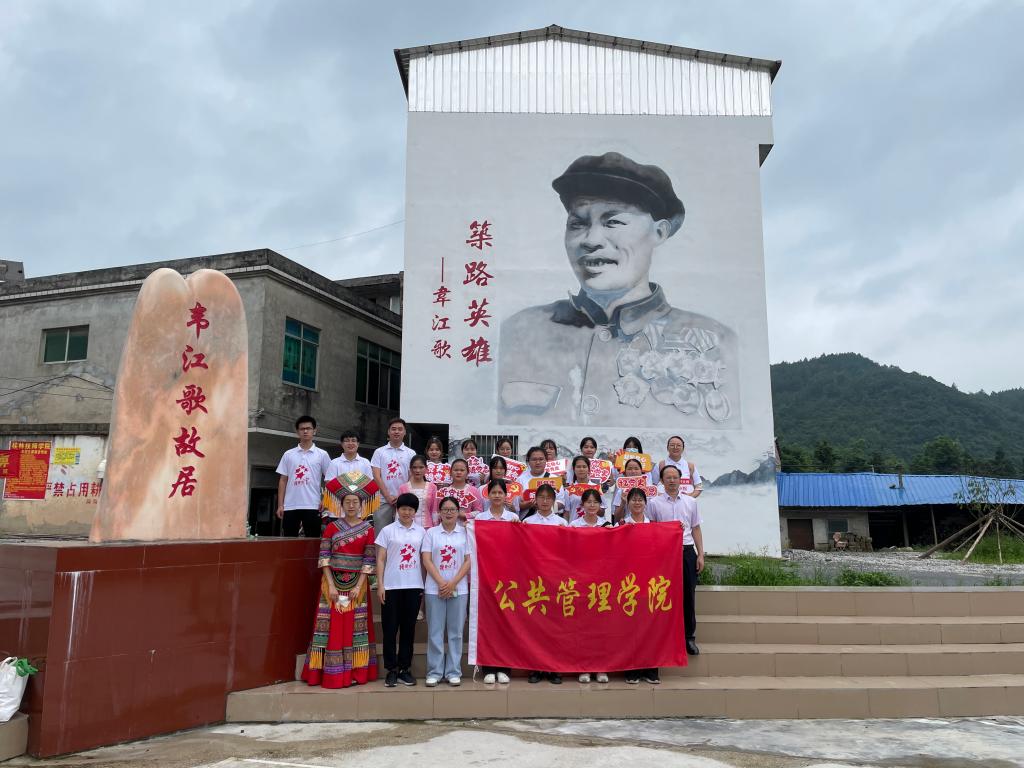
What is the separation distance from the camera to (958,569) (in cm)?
1111

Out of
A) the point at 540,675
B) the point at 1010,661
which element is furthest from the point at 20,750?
the point at 1010,661

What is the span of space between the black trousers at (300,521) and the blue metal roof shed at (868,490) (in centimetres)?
1612

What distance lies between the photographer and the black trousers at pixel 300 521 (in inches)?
233

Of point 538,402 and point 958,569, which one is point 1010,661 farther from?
point 538,402

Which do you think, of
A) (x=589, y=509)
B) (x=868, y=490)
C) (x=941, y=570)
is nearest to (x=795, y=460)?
(x=868, y=490)

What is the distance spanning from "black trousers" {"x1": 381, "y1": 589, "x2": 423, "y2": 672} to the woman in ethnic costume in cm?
14

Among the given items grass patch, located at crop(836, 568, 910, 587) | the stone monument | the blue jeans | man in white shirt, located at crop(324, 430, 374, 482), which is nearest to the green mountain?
grass patch, located at crop(836, 568, 910, 587)

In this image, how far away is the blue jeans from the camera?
199 inches

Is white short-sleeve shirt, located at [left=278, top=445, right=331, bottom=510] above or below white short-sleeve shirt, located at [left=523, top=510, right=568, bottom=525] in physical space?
above

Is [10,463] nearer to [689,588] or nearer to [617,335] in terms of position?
[617,335]

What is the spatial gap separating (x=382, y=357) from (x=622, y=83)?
7.65 metres

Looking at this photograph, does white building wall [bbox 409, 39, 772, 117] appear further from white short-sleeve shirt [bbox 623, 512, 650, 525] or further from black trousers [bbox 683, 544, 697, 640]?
black trousers [bbox 683, 544, 697, 640]

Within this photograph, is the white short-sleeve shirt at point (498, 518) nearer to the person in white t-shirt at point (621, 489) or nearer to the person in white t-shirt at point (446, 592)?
the person in white t-shirt at point (446, 592)

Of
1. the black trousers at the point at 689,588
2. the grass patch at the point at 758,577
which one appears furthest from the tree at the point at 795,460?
the black trousers at the point at 689,588
